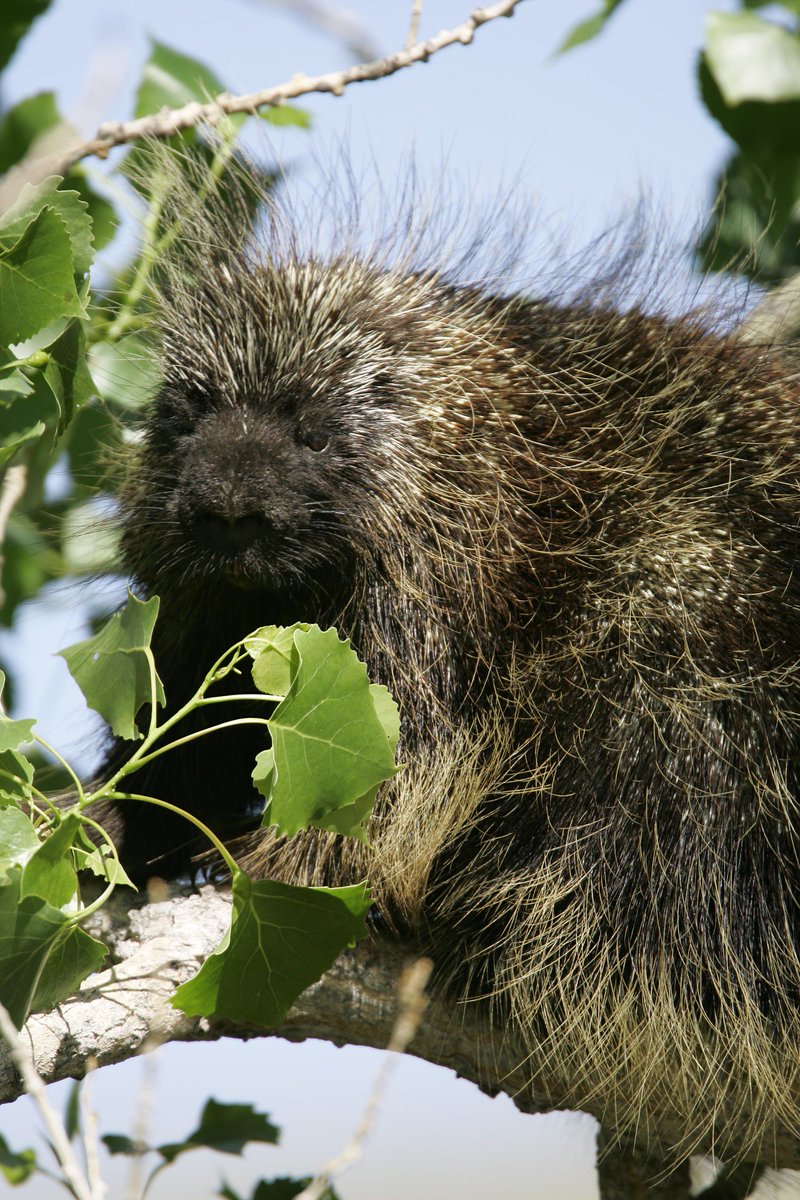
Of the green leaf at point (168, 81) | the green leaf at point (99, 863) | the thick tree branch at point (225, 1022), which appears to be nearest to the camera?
the green leaf at point (99, 863)

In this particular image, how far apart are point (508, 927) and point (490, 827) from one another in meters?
0.15

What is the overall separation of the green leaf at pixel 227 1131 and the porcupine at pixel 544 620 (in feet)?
1.08

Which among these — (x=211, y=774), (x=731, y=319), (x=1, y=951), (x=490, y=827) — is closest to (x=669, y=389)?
(x=731, y=319)

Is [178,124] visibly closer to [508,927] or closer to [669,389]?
[669,389]

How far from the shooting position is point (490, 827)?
196 cm

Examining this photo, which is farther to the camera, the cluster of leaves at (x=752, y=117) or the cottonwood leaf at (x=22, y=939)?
the cluster of leaves at (x=752, y=117)

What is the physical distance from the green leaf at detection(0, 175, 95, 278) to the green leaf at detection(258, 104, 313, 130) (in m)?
1.01

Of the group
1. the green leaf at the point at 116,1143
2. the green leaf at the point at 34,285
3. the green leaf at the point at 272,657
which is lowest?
the green leaf at the point at 116,1143

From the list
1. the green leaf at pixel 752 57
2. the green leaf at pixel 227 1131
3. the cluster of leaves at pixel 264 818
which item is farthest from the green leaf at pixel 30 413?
the green leaf at pixel 227 1131

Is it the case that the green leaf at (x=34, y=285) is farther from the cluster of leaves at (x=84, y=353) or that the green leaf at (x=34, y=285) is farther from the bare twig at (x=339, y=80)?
the bare twig at (x=339, y=80)

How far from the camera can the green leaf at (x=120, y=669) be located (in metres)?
1.29

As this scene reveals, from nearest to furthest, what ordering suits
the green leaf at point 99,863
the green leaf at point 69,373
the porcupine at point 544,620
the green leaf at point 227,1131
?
the green leaf at point 99,863, the green leaf at point 69,373, the green leaf at point 227,1131, the porcupine at point 544,620

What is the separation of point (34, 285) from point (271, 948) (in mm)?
715

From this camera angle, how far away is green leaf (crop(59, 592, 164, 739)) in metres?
1.29
